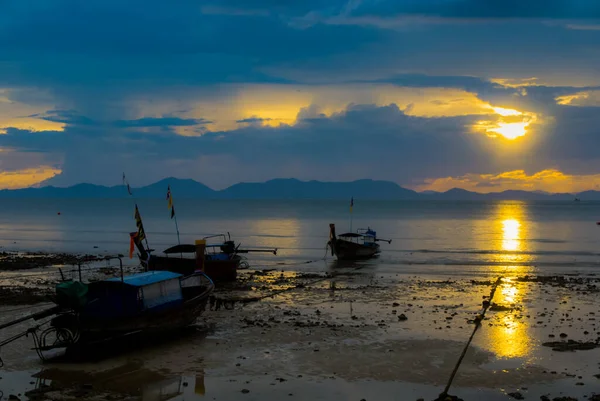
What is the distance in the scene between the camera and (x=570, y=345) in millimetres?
18797

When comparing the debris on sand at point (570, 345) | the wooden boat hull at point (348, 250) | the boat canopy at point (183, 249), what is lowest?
the debris on sand at point (570, 345)

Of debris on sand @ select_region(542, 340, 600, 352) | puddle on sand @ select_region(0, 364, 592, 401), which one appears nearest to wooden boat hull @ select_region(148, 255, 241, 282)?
puddle on sand @ select_region(0, 364, 592, 401)

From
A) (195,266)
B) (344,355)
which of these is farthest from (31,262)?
(344,355)

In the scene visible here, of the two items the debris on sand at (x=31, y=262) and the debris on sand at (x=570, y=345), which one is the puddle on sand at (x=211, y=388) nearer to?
the debris on sand at (x=570, y=345)

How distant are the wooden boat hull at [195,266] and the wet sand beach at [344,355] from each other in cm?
535

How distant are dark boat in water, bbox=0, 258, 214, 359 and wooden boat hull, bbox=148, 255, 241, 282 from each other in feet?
36.2

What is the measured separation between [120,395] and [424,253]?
47.1m

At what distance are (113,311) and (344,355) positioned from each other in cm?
761

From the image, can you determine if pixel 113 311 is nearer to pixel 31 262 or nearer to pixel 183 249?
pixel 183 249

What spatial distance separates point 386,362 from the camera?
17422mm

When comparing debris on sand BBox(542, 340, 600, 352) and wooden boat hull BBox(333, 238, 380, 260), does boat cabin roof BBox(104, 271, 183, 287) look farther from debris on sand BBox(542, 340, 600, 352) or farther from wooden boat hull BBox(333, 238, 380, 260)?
wooden boat hull BBox(333, 238, 380, 260)

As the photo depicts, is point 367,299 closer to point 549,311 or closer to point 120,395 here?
point 549,311

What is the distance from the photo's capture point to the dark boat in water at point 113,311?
17.8 meters

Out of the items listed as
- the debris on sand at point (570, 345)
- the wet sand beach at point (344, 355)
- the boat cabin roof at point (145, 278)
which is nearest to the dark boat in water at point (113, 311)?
the boat cabin roof at point (145, 278)
